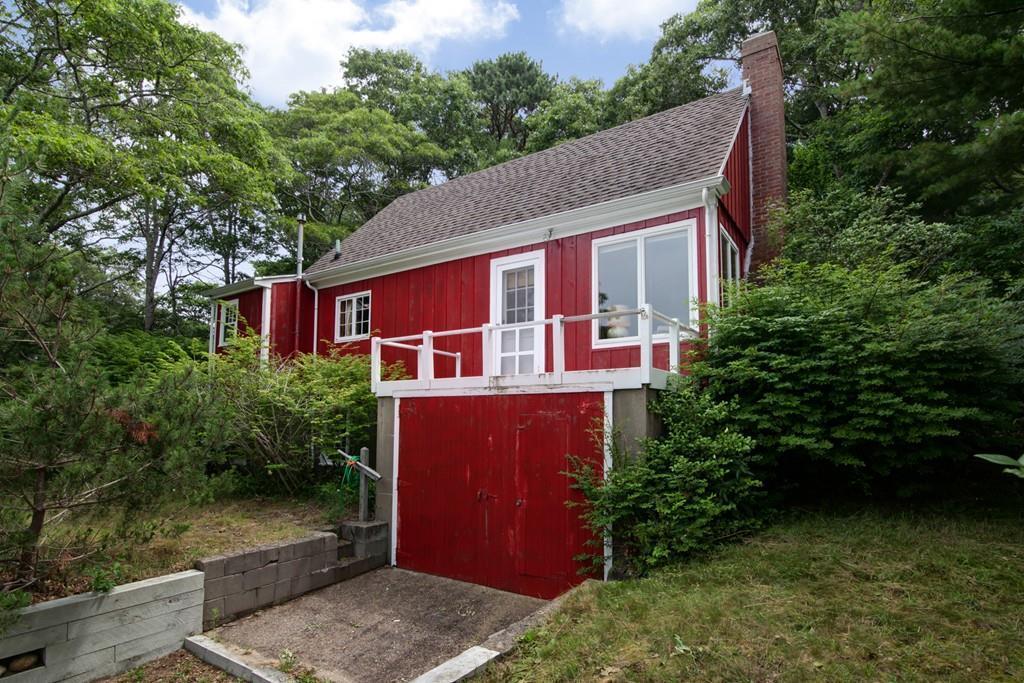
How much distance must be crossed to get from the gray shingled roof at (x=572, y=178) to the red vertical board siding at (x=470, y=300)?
55 cm

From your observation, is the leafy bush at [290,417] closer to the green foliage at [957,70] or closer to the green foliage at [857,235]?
the green foliage at [857,235]

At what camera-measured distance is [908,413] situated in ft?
16.4

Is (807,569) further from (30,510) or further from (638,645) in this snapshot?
(30,510)

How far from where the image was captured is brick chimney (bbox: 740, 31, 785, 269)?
9578 mm

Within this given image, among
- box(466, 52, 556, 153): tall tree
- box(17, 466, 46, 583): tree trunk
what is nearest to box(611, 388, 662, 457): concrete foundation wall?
box(17, 466, 46, 583): tree trunk

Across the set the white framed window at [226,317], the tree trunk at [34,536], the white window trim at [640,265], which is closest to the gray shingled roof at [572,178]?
the white window trim at [640,265]

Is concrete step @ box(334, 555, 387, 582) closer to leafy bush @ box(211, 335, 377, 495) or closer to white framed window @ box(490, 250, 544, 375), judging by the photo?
leafy bush @ box(211, 335, 377, 495)

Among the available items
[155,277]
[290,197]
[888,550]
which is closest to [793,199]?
[888,550]

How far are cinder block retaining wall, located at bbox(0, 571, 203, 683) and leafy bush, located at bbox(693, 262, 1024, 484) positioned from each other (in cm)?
Answer: 553

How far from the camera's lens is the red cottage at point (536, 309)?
5.81m

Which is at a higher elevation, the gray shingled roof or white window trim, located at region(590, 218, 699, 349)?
the gray shingled roof

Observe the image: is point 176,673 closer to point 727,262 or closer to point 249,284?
point 727,262

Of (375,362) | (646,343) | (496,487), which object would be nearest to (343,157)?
(375,362)

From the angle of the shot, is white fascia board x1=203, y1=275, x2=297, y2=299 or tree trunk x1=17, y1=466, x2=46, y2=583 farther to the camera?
white fascia board x1=203, y1=275, x2=297, y2=299
